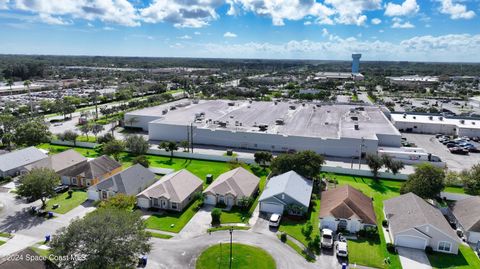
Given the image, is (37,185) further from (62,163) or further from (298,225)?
(298,225)

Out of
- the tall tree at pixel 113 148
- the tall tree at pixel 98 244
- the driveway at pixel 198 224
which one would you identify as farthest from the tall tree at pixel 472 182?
the tall tree at pixel 113 148

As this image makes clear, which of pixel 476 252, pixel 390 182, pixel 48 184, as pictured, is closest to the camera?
pixel 476 252

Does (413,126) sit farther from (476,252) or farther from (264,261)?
(264,261)

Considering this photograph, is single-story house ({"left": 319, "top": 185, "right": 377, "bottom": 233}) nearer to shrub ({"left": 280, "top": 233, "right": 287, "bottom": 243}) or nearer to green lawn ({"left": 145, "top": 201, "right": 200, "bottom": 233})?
shrub ({"left": 280, "top": 233, "right": 287, "bottom": 243})

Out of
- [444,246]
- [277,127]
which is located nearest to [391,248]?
[444,246]

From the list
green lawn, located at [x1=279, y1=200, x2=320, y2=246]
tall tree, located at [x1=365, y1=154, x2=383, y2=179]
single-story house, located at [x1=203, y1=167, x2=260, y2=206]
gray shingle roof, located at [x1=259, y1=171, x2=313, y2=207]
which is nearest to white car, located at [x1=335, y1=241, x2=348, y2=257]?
green lawn, located at [x1=279, y1=200, x2=320, y2=246]

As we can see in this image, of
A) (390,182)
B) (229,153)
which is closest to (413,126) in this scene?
(390,182)
